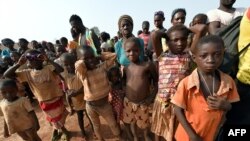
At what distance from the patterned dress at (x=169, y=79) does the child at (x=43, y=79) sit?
174 centimetres

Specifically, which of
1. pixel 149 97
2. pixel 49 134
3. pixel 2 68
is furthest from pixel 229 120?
pixel 2 68

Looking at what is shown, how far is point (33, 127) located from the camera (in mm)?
3570

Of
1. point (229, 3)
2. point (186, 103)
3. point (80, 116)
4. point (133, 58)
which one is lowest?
point (80, 116)

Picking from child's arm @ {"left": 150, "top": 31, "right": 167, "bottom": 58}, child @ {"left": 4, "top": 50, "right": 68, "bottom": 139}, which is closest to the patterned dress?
child's arm @ {"left": 150, "top": 31, "right": 167, "bottom": 58}

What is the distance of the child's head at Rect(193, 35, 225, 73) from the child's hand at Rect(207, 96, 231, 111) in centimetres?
24

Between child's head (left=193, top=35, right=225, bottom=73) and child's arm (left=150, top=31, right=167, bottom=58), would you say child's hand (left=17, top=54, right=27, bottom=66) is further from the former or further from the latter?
child's head (left=193, top=35, right=225, bottom=73)

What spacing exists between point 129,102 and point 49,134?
7.26 ft

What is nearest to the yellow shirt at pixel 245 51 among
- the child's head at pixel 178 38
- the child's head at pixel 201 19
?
the child's head at pixel 178 38

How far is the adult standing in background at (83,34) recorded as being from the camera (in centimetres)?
403

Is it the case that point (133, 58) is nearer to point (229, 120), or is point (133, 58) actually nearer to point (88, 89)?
point (88, 89)

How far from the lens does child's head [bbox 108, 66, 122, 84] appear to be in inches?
145

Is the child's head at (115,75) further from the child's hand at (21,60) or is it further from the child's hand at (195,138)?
the child's hand at (195,138)

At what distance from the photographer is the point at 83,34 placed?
169 inches

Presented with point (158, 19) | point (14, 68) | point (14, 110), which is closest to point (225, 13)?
point (158, 19)
